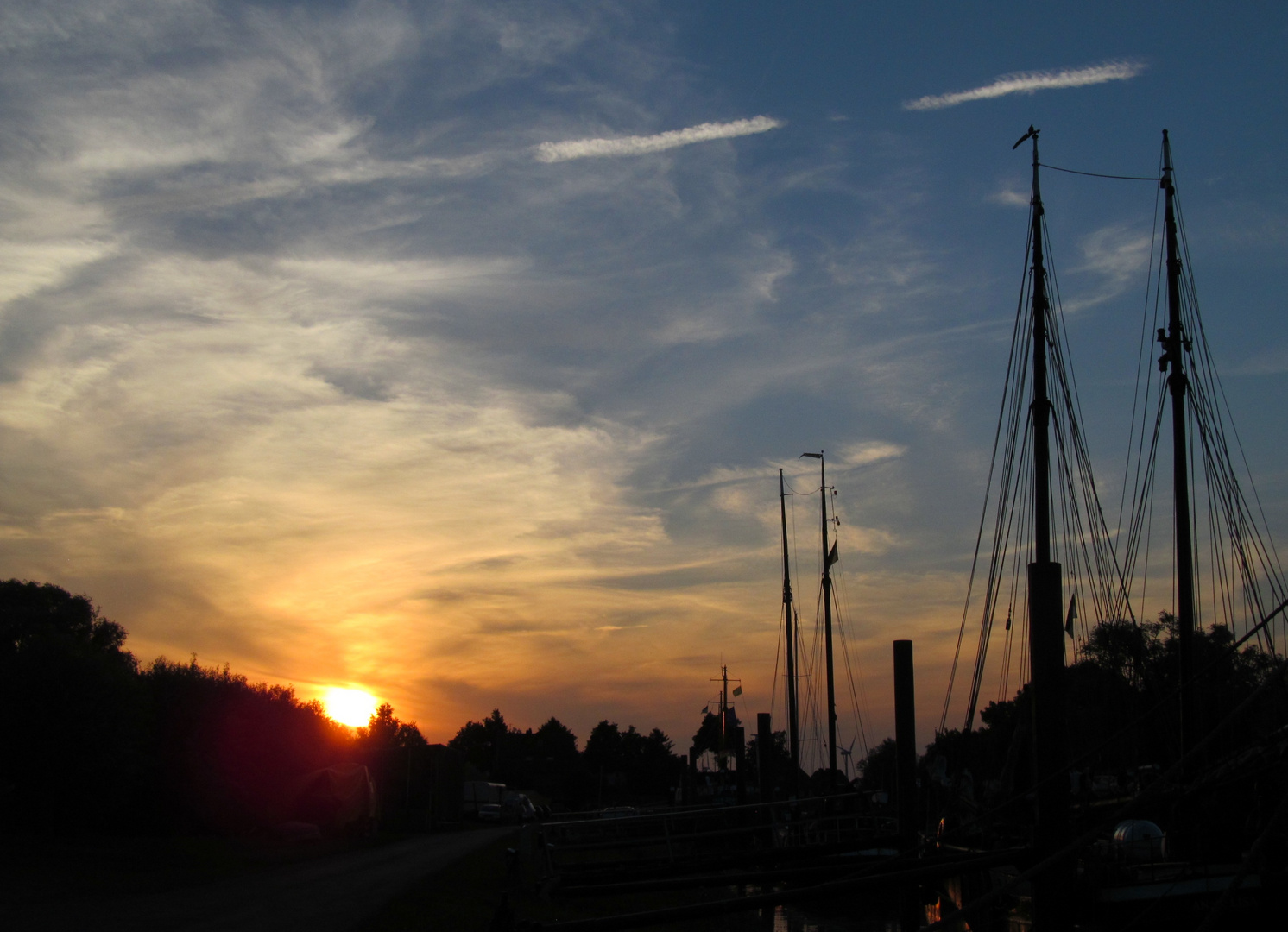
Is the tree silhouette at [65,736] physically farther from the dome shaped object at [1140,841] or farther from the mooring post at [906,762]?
the dome shaped object at [1140,841]

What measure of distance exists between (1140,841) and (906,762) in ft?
15.1

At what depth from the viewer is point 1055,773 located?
1079 cm

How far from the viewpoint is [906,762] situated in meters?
18.1

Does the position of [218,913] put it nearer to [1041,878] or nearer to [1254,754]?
[1041,878]

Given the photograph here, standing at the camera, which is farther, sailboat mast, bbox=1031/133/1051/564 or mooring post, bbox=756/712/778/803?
mooring post, bbox=756/712/778/803

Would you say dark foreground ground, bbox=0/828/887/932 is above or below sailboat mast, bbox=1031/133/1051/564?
Result: below

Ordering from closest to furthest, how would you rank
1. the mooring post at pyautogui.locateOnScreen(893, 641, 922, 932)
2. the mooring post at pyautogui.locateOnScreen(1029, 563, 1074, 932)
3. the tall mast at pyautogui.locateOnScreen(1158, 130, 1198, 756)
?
the mooring post at pyautogui.locateOnScreen(1029, 563, 1074, 932)
the mooring post at pyautogui.locateOnScreen(893, 641, 922, 932)
the tall mast at pyautogui.locateOnScreen(1158, 130, 1198, 756)

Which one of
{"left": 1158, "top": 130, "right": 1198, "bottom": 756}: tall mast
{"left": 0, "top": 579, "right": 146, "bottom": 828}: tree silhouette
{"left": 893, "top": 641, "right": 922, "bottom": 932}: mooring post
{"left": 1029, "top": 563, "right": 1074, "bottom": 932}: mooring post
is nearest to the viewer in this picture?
{"left": 1029, "top": 563, "right": 1074, "bottom": 932}: mooring post

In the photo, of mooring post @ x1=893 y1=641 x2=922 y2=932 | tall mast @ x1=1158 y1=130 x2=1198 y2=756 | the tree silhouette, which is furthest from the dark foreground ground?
tall mast @ x1=1158 y1=130 x2=1198 y2=756

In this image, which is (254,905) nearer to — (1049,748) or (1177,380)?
(1049,748)

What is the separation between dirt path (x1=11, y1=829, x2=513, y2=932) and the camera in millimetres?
17297

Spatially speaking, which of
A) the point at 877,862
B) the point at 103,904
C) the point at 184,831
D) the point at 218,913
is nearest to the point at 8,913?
the point at 103,904

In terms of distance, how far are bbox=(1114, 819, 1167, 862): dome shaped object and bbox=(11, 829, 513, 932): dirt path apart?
577 inches

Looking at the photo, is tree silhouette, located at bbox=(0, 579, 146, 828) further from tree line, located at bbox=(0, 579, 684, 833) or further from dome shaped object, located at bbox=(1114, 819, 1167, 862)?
dome shaped object, located at bbox=(1114, 819, 1167, 862)
